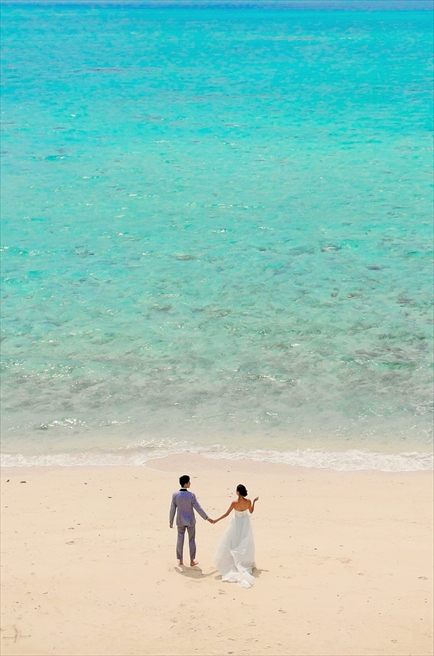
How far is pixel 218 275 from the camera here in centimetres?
2130

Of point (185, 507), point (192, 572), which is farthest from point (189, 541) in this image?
point (185, 507)

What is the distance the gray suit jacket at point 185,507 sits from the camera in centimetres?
1016

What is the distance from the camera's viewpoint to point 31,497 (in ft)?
41.2

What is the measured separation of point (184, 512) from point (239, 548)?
0.77 meters

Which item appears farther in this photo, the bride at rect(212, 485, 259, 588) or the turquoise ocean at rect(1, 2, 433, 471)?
the turquoise ocean at rect(1, 2, 433, 471)

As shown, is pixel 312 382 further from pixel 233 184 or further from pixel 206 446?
pixel 233 184

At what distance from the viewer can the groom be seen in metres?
10.2

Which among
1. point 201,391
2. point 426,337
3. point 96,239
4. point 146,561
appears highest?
point 96,239

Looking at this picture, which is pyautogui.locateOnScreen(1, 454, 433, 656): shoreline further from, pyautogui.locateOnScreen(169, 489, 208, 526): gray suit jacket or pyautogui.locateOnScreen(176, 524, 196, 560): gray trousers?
pyautogui.locateOnScreen(169, 489, 208, 526): gray suit jacket

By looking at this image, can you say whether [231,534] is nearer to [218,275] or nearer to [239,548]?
[239,548]

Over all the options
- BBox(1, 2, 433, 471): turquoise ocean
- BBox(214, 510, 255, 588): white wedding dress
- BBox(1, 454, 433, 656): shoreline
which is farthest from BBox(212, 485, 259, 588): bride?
BBox(1, 2, 433, 471): turquoise ocean

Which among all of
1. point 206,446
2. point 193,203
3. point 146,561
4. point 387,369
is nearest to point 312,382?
point 387,369

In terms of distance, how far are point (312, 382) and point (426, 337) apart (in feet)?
10.2

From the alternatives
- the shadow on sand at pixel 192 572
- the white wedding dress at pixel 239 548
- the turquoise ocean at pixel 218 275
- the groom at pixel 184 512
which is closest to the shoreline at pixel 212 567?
the shadow on sand at pixel 192 572
